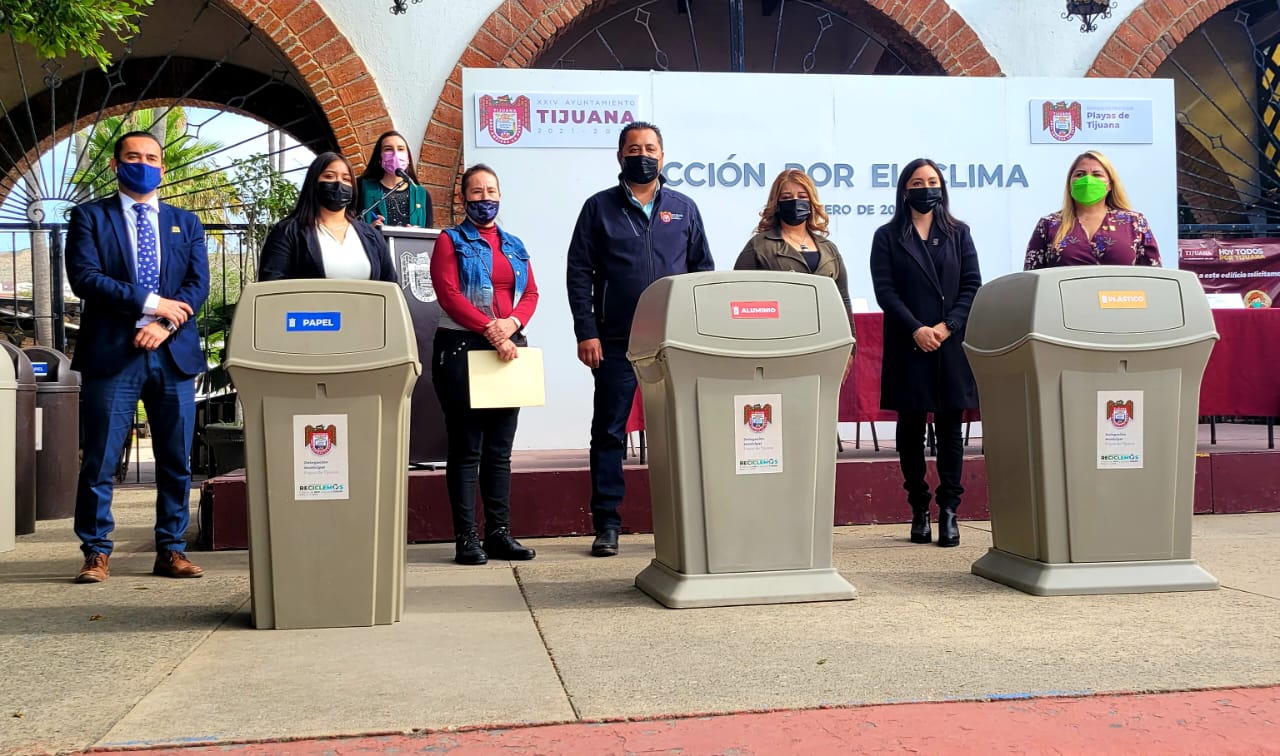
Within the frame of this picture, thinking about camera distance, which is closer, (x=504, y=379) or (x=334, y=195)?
(x=334, y=195)

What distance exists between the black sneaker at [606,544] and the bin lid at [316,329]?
1861mm

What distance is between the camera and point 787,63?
1402 cm

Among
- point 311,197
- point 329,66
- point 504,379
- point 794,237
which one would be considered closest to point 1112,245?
point 794,237

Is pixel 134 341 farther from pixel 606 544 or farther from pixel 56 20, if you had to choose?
pixel 56 20

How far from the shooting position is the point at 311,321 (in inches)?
158

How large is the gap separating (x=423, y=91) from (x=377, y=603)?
6394 mm

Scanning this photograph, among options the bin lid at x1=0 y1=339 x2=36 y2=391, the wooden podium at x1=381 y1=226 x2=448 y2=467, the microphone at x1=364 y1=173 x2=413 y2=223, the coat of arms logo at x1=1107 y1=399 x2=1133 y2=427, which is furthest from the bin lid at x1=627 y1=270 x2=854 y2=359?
the bin lid at x1=0 y1=339 x2=36 y2=391

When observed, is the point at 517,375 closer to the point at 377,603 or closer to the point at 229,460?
the point at 377,603

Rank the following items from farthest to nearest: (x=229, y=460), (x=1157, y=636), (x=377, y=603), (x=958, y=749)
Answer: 1. (x=229, y=460)
2. (x=377, y=603)
3. (x=1157, y=636)
4. (x=958, y=749)

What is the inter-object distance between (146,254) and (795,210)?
2.91m

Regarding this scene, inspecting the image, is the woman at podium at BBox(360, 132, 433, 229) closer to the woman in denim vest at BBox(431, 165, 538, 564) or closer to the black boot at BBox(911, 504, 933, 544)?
the woman in denim vest at BBox(431, 165, 538, 564)

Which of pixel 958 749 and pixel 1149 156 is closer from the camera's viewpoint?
pixel 958 749

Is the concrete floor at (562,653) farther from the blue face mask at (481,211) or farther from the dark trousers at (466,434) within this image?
the blue face mask at (481,211)

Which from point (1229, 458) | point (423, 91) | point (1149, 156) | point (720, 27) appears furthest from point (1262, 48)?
point (423, 91)
